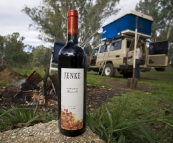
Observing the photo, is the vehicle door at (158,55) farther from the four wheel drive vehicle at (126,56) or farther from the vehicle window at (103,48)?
the vehicle window at (103,48)

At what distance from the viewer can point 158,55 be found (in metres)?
6.60

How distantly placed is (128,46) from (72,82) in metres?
6.32

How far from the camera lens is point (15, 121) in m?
1.20

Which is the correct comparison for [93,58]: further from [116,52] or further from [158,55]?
[158,55]

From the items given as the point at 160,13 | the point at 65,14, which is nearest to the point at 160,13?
the point at 160,13

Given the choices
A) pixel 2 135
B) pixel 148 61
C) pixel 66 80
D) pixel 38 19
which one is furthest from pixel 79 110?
pixel 38 19

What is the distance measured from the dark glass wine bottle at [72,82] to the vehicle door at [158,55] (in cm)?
644

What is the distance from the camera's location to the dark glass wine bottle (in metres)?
0.89

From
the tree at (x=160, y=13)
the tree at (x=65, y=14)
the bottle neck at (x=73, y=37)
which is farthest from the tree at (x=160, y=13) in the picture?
the bottle neck at (x=73, y=37)

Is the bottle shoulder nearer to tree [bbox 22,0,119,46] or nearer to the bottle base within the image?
the bottle base

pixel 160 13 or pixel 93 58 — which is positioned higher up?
pixel 160 13

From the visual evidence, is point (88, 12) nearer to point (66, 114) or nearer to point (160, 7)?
point (160, 7)

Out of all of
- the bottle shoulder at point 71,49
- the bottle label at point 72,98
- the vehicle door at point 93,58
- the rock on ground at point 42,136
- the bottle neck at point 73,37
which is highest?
the vehicle door at point 93,58

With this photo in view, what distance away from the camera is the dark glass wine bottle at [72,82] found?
35.1 inches
